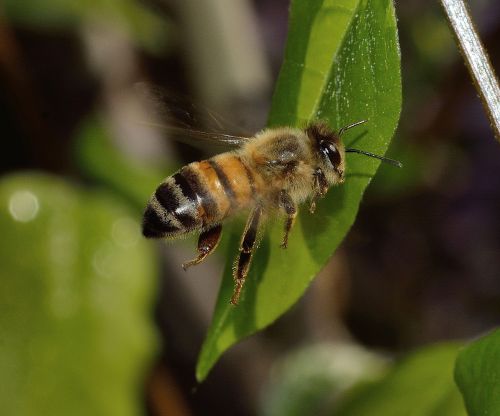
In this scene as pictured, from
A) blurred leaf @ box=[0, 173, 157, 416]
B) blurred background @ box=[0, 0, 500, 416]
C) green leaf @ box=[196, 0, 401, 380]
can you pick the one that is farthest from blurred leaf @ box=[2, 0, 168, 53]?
green leaf @ box=[196, 0, 401, 380]

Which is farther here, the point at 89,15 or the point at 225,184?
the point at 89,15

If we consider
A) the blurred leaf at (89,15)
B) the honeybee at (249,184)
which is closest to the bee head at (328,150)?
the honeybee at (249,184)

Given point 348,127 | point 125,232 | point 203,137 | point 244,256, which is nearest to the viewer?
point 348,127

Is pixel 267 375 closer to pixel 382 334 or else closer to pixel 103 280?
pixel 382 334

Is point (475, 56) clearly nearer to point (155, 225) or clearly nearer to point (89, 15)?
point (155, 225)

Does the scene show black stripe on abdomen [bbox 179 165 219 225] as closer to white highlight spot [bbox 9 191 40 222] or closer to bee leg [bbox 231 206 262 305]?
bee leg [bbox 231 206 262 305]

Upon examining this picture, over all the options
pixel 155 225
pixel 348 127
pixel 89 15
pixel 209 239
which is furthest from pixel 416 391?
pixel 89 15
